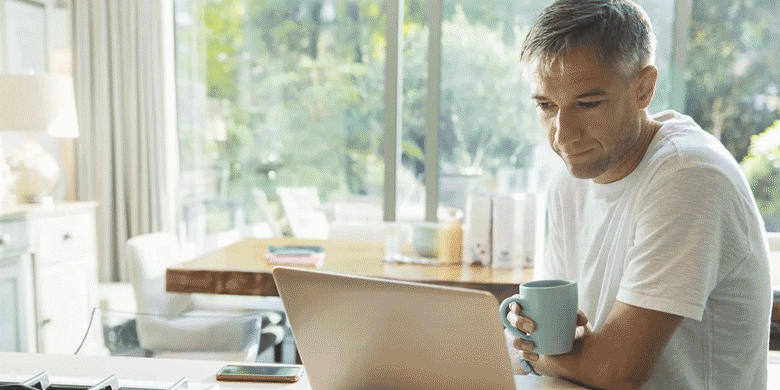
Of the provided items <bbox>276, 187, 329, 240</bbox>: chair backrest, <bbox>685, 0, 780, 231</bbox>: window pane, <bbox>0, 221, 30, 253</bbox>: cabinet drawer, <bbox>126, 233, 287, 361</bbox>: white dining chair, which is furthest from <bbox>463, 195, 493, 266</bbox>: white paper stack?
<bbox>685, 0, 780, 231</bbox>: window pane

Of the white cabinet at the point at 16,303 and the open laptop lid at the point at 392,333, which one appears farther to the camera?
the white cabinet at the point at 16,303

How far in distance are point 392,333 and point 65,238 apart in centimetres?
302

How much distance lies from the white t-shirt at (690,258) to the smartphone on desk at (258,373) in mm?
469

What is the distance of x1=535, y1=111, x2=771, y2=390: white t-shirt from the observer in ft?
2.80

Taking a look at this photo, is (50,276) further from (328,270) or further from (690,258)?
(690,258)

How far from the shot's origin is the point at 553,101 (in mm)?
1010

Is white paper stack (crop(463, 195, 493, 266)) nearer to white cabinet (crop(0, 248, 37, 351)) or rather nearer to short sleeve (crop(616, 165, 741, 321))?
short sleeve (crop(616, 165, 741, 321))

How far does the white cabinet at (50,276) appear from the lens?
2.92m

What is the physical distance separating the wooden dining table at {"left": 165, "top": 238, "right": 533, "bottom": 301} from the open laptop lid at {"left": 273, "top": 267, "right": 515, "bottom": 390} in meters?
1.29

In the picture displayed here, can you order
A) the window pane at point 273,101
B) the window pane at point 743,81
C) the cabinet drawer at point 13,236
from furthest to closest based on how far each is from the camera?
the window pane at point 273,101
the window pane at point 743,81
the cabinet drawer at point 13,236

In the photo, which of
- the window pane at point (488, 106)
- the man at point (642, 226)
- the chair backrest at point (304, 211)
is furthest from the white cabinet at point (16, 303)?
the man at point (642, 226)

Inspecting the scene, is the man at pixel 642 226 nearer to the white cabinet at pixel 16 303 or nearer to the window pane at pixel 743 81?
the white cabinet at pixel 16 303

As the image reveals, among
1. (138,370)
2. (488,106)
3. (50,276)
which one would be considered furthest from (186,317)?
(488,106)

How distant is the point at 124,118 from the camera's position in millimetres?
4621
